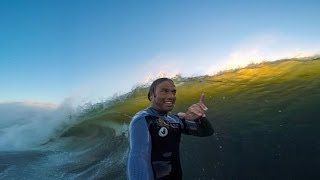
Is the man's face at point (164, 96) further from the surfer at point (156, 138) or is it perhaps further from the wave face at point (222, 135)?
the wave face at point (222, 135)

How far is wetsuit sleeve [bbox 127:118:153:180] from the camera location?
340cm

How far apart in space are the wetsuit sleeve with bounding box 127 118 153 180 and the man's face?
304 mm

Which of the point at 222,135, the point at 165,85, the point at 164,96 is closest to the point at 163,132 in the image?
the point at 164,96

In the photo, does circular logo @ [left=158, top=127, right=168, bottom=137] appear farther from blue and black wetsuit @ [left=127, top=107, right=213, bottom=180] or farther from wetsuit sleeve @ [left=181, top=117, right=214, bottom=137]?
wetsuit sleeve @ [left=181, top=117, right=214, bottom=137]

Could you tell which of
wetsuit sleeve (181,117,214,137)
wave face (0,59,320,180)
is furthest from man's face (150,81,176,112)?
wave face (0,59,320,180)

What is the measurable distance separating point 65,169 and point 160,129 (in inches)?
339

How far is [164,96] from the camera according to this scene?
12.9 feet

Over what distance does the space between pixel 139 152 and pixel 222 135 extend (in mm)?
8496

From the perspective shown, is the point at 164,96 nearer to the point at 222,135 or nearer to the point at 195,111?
the point at 195,111

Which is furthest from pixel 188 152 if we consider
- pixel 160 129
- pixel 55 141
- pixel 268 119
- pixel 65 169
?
pixel 160 129

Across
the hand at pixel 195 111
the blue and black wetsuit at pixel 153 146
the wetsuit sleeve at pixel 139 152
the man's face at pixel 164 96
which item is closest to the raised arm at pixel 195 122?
the hand at pixel 195 111

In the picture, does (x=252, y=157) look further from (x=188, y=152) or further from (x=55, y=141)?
(x=55, y=141)

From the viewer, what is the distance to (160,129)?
3848 mm

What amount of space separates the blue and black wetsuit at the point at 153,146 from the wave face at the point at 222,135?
622 centimetres
